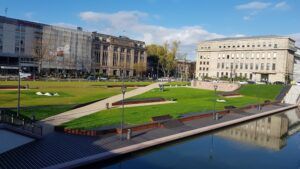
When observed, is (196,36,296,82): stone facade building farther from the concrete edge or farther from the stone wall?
the concrete edge

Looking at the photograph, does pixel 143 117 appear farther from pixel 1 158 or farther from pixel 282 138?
pixel 1 158

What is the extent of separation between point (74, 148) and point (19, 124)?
5.66 metres

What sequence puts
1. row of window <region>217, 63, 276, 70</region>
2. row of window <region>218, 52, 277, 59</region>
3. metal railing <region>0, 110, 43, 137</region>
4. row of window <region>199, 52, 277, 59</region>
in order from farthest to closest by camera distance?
row of window <region>217, 63, 276, 70</region> → row of window <region>218, 52, 277, 59</region> → row of window <region>199, 52, 277, 59</region> → metal railing <region>0, 110, 43, 137</region>

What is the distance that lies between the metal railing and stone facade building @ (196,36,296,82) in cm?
10213

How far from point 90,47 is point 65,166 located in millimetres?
112578

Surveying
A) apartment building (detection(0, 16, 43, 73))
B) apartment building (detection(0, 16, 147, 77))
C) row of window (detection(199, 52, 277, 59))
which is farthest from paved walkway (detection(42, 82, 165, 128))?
row of window (detection(199, 52, 277, 59))

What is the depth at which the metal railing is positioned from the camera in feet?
76.3

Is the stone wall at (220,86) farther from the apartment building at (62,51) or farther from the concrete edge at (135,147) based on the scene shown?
the concrete edge at (135,147)

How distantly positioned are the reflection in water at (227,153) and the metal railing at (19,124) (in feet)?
22.1

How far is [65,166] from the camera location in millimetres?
17531

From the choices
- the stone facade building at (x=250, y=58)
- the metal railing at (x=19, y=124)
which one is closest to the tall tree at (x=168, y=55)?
the stone facade building at (x=250, y=58)

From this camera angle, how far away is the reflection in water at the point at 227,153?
858 inches

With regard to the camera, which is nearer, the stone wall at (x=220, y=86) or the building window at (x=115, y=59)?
the stone wall at (x=220, y=86)

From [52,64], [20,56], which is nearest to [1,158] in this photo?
[20,56]
